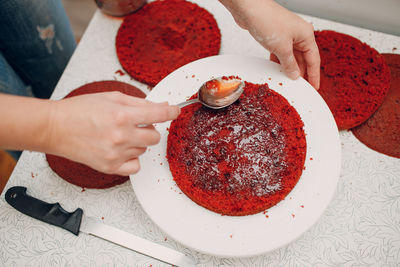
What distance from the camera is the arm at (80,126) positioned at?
0.71 meters

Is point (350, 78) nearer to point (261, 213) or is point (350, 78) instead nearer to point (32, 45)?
point (261, 213)

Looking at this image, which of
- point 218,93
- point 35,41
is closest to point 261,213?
point 218,93

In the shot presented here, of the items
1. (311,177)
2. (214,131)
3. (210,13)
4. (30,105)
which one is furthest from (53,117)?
(210,13)

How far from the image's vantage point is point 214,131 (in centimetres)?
92

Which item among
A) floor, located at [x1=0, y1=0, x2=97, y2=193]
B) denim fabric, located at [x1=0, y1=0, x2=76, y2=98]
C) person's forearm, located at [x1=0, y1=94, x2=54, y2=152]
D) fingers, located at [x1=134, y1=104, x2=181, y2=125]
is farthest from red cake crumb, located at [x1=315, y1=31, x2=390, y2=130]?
floor, located at [x1=0, y1=0, x2=97, y2=193]

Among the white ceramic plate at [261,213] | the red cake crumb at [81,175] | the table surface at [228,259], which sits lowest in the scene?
the table surface at [228,259]

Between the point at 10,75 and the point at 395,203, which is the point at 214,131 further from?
the point at 10,75

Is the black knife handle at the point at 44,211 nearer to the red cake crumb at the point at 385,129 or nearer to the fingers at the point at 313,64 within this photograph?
the fingers at the point at 313,64

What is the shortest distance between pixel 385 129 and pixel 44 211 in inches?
46.7

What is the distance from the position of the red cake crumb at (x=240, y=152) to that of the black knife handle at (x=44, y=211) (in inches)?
14.6

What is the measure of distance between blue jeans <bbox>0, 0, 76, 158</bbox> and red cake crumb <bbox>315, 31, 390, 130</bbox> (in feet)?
3.67

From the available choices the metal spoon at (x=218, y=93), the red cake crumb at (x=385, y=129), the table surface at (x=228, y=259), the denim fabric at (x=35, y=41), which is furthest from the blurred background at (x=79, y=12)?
the red cake crumb at (x=385, y=129)

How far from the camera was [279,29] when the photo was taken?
3.04ft

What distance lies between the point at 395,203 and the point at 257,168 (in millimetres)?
501
